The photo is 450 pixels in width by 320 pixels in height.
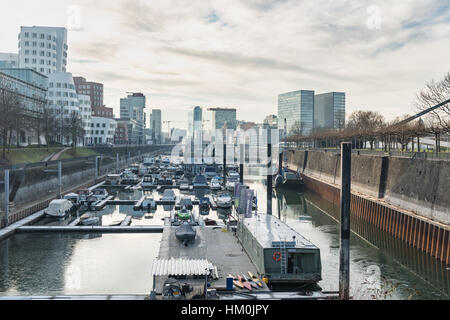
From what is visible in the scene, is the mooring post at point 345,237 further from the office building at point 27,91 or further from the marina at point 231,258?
the office building at point 27,91

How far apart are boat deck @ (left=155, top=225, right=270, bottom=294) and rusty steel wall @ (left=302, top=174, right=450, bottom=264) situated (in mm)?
15935

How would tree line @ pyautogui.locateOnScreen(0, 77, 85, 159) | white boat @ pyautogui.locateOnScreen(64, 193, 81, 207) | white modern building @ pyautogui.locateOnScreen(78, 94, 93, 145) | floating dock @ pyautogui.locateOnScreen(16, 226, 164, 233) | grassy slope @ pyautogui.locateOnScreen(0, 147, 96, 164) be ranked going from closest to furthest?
1. floating dock @ pyautogui.locateOnScreen(16, 226, 164, 233)
2. white boat @ pyautogui.locateOnScreen(64, 193, 81, 207)
3. grassy slope @ pyautogui.locateOnScreen(0, 147, 96, 164)
4. tree line @ pyautogui.locateOnScreen(0, 77, 85, 159)
5. white modern building @ pyautogui.locateOnScreen(78, 94, 93, 145)

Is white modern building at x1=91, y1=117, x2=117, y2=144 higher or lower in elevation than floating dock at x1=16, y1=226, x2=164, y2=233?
higher

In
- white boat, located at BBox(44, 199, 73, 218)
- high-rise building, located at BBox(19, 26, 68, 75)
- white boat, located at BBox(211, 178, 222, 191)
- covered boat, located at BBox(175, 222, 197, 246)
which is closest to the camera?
covered boat, located at BBox(175, 222, 197, 246)

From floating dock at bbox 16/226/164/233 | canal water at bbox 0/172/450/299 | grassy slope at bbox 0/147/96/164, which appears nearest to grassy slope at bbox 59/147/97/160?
grassy slope at bbox 0/147/96/164

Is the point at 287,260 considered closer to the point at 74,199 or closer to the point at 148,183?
the point at 74,199

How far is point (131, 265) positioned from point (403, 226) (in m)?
25.8

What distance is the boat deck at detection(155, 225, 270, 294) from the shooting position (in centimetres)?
2323

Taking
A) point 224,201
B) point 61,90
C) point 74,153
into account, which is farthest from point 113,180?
point 61,90

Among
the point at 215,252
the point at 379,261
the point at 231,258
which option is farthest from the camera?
the point at 379,261

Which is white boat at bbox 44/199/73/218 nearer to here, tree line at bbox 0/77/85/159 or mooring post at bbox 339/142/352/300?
tree line at bbox 0/77/85/159

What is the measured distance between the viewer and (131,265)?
3275cm
